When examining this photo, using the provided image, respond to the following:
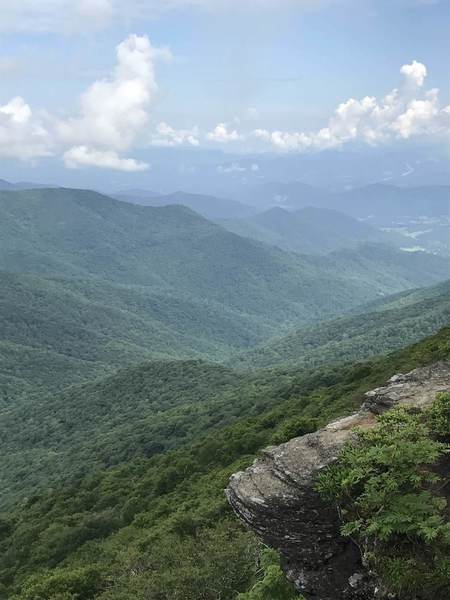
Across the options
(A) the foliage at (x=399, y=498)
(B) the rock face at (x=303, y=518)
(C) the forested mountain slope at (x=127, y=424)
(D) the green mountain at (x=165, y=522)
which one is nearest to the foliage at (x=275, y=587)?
(D) the green mountain at (x=165, y=522)

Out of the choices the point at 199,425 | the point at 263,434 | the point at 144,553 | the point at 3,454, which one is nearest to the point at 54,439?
the point at 3,454

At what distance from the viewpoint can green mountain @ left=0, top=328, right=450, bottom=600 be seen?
2816cm

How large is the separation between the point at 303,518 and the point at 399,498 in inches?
114

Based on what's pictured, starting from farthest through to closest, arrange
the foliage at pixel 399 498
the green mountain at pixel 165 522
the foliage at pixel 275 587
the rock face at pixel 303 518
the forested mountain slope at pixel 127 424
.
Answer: the forested mountain slope at pixel 127 424, the green mountain at pixel 165 522, the foliage at pixel 275 587, the rock face at pixel 303 518, the foliage at pixel 399 498

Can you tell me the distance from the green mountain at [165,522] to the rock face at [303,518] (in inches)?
157

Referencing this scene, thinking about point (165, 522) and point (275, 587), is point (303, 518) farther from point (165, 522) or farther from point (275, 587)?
point (165, 522)

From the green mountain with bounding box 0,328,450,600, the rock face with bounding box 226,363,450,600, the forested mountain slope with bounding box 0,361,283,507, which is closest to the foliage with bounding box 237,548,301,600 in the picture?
the green mountain with bounding box 0,328,450,600

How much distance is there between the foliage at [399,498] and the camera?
43.3 ft

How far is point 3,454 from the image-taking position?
18225 cm

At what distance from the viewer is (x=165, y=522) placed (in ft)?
133

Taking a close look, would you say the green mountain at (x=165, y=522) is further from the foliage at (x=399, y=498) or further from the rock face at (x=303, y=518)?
the foliage at (x=399, y=498)

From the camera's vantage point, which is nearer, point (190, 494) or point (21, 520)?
point (190, 494)

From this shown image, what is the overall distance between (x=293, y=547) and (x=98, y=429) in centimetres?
15868

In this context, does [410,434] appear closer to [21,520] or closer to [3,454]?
[21,520]
